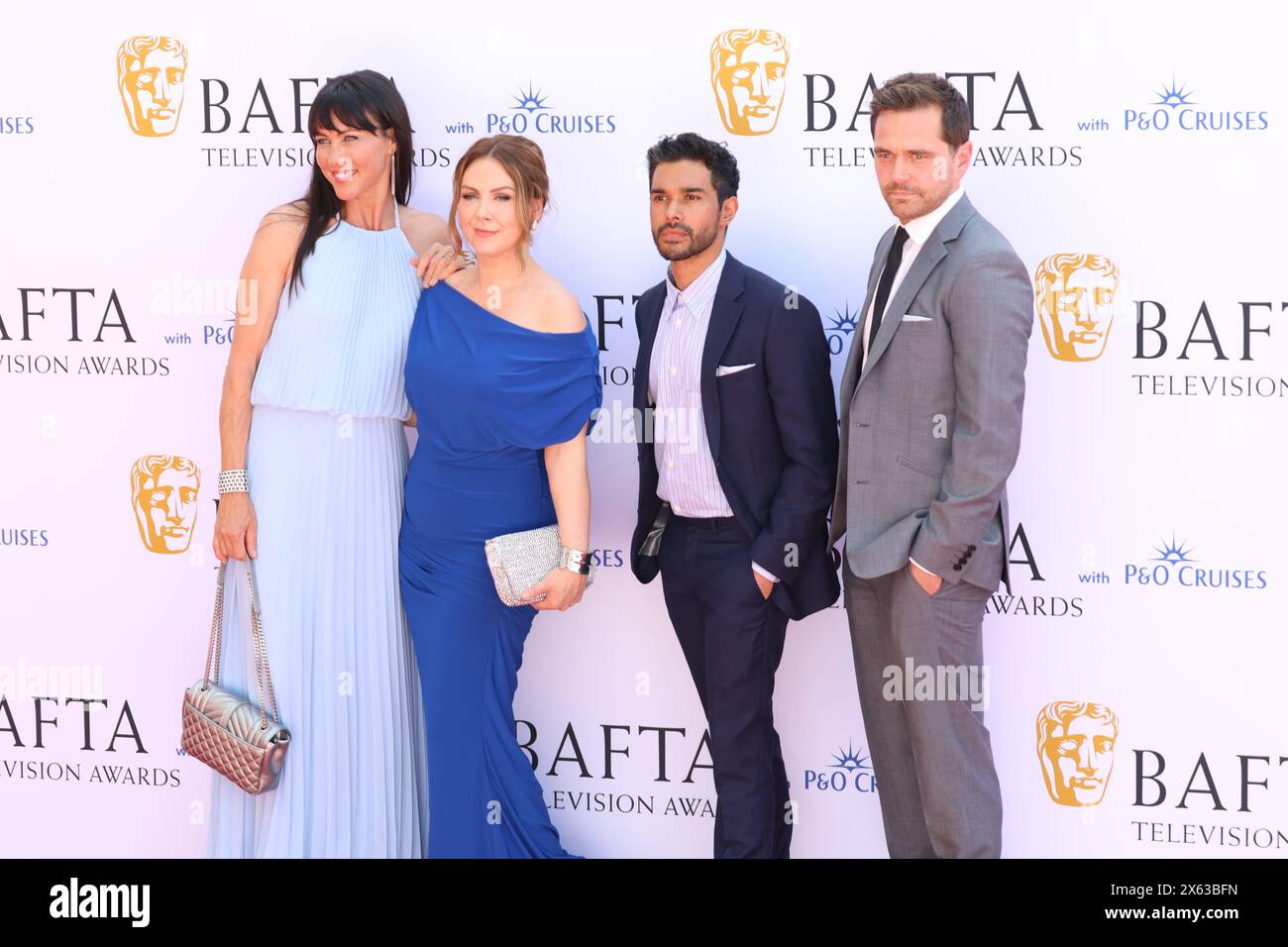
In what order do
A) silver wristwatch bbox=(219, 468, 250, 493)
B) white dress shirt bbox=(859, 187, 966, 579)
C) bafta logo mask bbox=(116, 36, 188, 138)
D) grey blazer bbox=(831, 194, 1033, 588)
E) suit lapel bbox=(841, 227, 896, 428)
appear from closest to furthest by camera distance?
grey blazer bbox=(831, 194, 1033, 588) → white dress shirt bbox=(859, 187, 966, 579) → suit lapel bbox=(841, 227, 896, 428) → silver wristwatch bbox=(219, 468, 250, 493) → bafta logo mask bbox=(116, 36, 188, 138)

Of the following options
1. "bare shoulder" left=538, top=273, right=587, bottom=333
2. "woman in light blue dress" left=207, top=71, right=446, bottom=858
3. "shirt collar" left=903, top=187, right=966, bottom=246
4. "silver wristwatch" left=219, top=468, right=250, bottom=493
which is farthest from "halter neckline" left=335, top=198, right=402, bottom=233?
"shirt collar" left=903, top=187, right=966, bottom=246

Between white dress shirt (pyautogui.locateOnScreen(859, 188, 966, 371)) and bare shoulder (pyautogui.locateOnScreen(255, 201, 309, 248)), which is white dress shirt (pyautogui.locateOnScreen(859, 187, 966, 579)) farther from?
bare shoulder (pyautogui.locateOnScreen(255, 201, 309, 248))

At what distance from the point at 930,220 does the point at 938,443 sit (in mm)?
503

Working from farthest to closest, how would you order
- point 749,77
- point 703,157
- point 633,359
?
point 633,359 < point 749,77 < point 703,157

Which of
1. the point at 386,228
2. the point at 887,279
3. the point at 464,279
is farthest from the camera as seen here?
the point at 386,228

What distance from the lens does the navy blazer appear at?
10.0 ft

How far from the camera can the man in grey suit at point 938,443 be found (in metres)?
2.74

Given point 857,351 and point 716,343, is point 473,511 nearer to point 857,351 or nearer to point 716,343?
point 716,343

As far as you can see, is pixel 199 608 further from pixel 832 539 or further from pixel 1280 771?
pixel 1280 771

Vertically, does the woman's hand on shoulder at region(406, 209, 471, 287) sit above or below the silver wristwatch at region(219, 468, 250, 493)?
above

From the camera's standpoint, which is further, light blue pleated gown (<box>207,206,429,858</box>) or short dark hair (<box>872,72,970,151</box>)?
light blue pleated gown (<box>207,206,429,858</box>)

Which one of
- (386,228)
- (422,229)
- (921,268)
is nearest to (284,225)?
(386,228)

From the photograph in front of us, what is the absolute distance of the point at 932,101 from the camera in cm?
280

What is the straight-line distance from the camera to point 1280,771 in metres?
3.41
